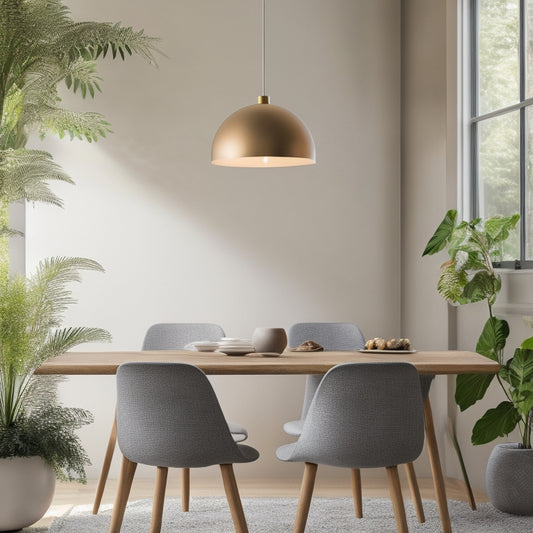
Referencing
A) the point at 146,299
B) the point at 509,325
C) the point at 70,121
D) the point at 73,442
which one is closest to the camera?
the point at 73,442

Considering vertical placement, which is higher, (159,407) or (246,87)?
(246,87)

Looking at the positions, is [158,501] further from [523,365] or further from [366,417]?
[523,365]

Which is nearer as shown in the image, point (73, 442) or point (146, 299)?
point (73, 442)

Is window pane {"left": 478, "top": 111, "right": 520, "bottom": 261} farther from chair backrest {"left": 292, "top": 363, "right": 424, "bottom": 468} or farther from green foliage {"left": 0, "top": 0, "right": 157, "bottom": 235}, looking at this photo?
green foliage {"left": 0, "top": 0, "right": 157, "bottom": 235}

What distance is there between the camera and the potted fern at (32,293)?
343 centimetres

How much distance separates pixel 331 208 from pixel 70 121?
1.71 meters

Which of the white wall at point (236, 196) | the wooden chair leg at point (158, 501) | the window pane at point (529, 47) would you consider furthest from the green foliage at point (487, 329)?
the wooden chair leg at point (158, 501)

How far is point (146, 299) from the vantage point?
4785mm

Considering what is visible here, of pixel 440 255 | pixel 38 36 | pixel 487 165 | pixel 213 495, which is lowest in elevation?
pixel 213 495

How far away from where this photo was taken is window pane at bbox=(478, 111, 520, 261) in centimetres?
420

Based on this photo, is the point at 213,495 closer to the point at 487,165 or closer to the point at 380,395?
the point at 380,395

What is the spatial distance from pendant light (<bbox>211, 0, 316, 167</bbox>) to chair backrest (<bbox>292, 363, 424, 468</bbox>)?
3.72ft

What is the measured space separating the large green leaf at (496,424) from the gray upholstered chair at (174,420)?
1.41 meters

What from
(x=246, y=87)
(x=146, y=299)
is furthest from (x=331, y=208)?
(x=146, y=299)
